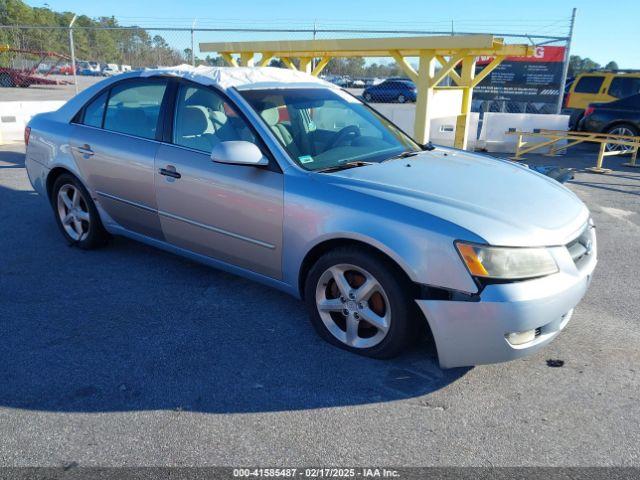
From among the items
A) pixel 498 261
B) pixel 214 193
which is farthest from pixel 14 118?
pixel 498 261

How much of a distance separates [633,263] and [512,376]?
2.71m

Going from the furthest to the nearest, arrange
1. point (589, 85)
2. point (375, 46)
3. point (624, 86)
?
point (589, 85), point (624, 86), point (375, 46)

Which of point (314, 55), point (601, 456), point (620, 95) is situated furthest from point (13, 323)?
point (620, 95)

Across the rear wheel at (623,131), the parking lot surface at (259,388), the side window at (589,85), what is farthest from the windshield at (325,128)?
the side window at (589,85)

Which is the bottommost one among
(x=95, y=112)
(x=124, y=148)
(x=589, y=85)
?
(x=124, y=148)

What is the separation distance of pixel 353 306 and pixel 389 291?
322 millimetres

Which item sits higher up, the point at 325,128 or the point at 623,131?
the point at 325,128

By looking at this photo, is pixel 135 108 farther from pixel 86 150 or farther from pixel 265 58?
pixel 265 58

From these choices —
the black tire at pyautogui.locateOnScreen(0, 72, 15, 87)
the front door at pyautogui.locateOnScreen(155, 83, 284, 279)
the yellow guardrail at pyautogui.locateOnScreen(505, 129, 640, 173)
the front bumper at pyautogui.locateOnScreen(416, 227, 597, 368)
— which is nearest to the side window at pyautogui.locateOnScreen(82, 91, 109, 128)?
the front door at pyautogui.locateOnScreen(155, 83, 284, 279)

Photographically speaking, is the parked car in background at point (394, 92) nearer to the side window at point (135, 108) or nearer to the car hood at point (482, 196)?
the side window at point (135, 108)

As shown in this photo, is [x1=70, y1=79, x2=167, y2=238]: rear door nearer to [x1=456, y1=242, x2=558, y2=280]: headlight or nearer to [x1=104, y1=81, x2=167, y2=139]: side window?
[x1=104, y1=81, x2=167, y2=139]: side window

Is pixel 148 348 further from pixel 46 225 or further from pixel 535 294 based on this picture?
pixel 46 225

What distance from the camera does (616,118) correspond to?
12.4m

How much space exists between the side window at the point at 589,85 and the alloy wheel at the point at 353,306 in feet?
50.0
